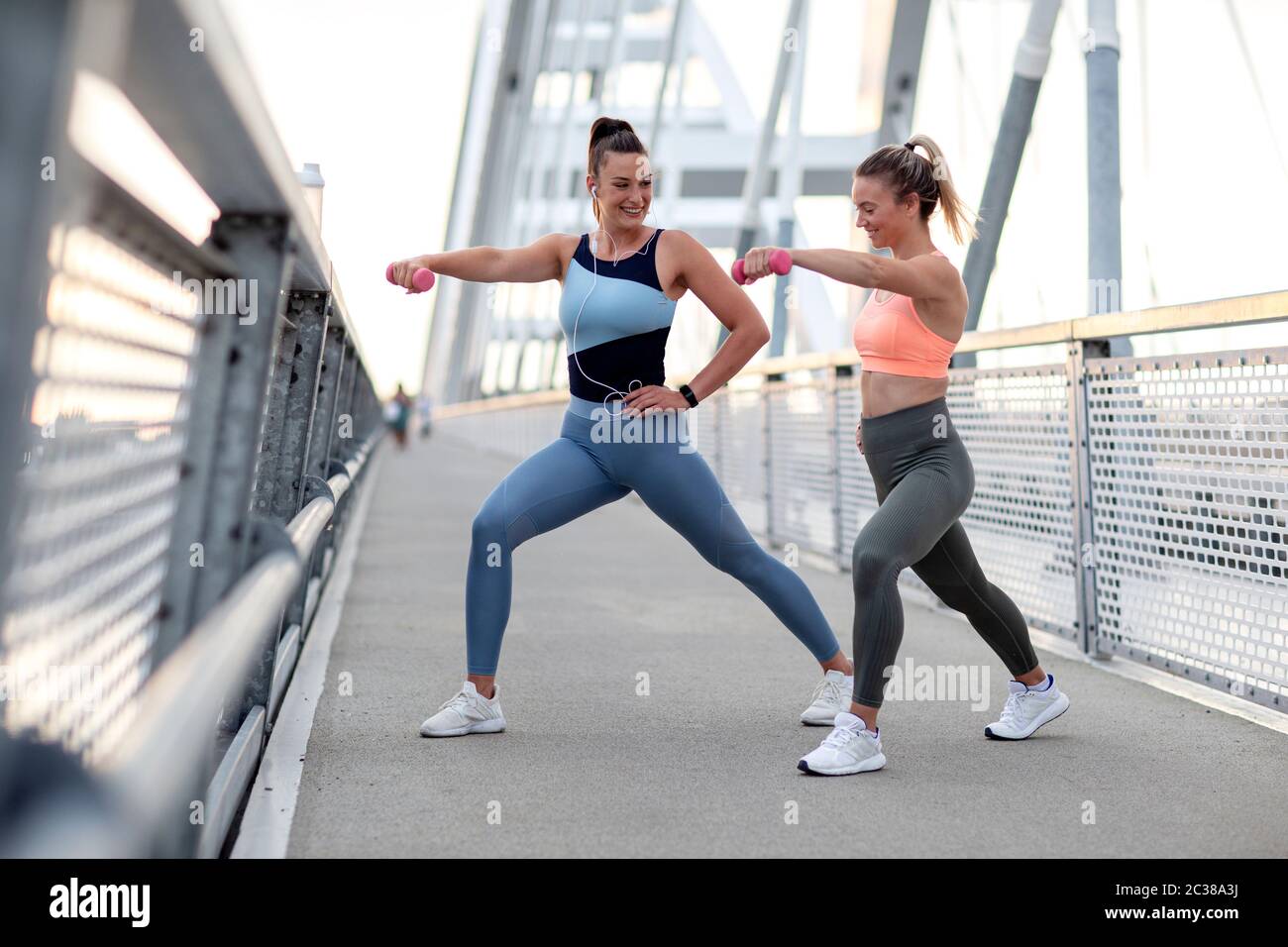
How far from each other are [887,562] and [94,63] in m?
2.57

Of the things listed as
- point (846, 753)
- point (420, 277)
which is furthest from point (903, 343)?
point (420, 277)

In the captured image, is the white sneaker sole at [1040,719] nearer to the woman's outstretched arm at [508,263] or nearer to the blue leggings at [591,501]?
the blue leggings at [591,501]

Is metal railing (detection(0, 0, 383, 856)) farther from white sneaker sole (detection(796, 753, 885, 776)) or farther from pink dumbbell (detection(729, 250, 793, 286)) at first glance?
white sneaker sole (detection(796, 753, 885, 776))

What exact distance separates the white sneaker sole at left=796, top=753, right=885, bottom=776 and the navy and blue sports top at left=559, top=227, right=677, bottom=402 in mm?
1172

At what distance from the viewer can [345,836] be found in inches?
114

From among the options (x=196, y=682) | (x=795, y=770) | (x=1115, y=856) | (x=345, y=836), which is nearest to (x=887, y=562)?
(x=795, y=770)

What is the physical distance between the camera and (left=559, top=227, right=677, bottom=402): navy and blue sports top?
12.6 ft

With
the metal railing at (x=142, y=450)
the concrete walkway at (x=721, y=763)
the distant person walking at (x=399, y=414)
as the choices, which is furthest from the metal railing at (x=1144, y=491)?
the distant person walking at (x=399, y=414)

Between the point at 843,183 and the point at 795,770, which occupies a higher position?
the point at 843,183

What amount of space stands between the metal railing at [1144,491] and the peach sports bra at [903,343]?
102cm

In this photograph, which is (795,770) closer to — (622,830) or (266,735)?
(622,830)

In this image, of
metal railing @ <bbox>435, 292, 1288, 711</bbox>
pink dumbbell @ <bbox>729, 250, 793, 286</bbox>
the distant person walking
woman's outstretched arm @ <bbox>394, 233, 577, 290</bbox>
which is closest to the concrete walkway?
metal railing @ <bbox>435, 292, 1288, 711</bbox>

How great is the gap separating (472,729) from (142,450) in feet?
5.47
